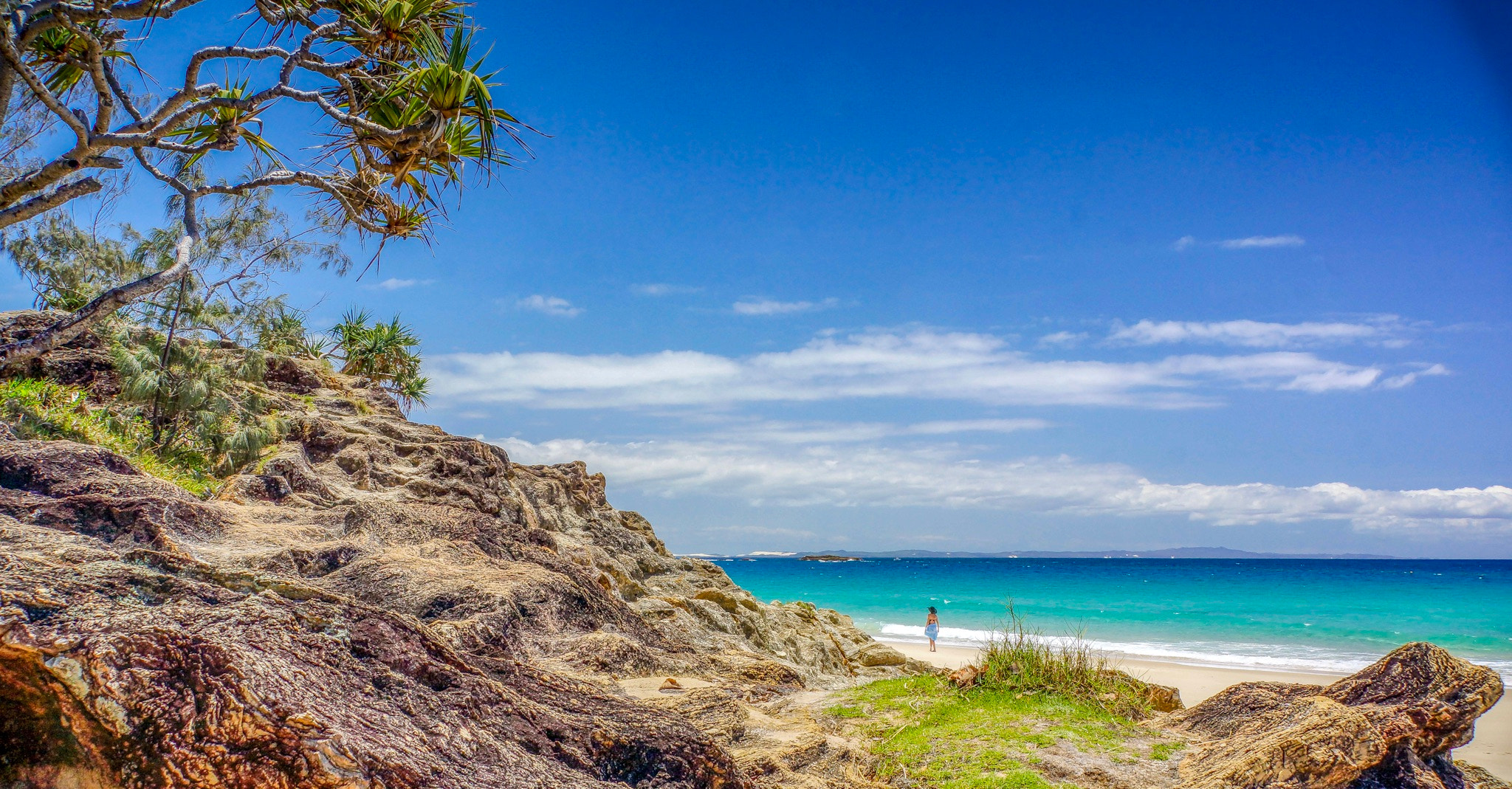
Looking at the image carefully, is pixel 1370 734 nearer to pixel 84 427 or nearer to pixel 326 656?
pixel 326 656

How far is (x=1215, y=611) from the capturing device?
169 ft

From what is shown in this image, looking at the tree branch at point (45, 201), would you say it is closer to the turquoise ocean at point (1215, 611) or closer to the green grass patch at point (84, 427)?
the green grass patch at point (84, 427)

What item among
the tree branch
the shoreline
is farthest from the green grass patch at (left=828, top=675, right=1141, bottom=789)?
the tree branch

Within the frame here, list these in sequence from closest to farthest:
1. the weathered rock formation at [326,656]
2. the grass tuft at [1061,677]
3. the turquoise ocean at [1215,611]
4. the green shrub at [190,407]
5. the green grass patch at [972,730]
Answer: the weathered rock formation at [326,656] < the green grass patch at [972,730] < the grass tuft at [1061,677] < the green shrub at [190,407] < the turquoise ocean at [1215,611]

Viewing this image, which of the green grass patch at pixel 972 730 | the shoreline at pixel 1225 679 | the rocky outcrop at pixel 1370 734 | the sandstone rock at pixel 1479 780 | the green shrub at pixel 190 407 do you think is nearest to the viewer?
the rocky outcrop at pixel 1370 734

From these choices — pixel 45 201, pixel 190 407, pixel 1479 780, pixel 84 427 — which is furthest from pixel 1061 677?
pixel 190 407

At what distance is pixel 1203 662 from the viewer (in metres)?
27.3

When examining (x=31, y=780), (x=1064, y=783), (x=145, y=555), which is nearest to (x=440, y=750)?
(x=31, y=780)

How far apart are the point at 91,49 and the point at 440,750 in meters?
7.23

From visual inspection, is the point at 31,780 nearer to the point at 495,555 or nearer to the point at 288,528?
the point at 288,528

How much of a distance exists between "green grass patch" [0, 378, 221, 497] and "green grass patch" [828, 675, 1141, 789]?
373 inches

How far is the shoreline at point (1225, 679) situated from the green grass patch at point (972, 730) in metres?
1.75

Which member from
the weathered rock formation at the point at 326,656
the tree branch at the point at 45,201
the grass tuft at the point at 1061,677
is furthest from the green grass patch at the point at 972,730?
the tree branch at the point at 45,201

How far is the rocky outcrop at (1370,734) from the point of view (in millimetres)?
5316
